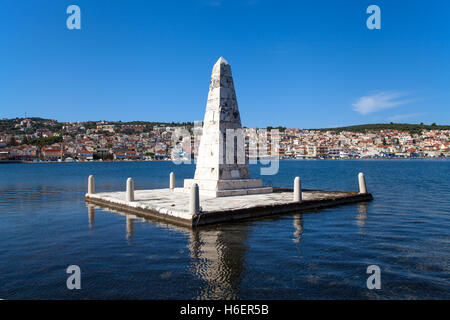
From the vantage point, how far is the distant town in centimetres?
12912

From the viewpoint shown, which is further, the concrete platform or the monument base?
the monument base

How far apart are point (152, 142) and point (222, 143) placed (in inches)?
5427

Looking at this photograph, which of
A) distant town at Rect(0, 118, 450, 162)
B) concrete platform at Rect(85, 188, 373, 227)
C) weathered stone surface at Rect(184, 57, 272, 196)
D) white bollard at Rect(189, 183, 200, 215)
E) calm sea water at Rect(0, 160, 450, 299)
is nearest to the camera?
calm sea water at Rect(0, 160, 450, 299)

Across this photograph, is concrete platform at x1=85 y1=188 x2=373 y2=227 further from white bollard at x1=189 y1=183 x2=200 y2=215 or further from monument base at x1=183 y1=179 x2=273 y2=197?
monument base at x1=183 y1=179 x2=273 y2=197

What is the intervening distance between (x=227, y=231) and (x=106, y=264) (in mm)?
3577

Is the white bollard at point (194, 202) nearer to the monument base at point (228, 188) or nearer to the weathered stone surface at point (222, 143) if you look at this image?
the monument base at point (228, 188)

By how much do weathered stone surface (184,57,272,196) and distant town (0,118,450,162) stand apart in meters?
102

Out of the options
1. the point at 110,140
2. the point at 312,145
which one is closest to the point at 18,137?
the point at 110,140

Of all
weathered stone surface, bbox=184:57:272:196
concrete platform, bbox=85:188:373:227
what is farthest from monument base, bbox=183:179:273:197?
concrete platform, bbox=85:188:373:227

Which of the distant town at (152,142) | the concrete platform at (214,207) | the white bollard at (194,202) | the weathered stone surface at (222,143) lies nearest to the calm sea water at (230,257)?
the concrete platform at (214,207)

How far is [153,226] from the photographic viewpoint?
31.0ft

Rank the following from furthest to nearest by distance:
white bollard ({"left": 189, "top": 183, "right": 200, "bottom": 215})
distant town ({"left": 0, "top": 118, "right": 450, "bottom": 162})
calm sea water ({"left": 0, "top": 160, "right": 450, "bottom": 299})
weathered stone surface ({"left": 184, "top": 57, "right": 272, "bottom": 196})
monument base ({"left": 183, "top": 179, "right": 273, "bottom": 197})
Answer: distant town ({"left": 0, "top": 118, "right": 450, "bottom": 162})
weathered stone surface ({"left": 184, "top": 57, "right": 272, "bottom": 196})
monument base ({"left": 183, "top": 179, "right": 273, "bottom": 197})
white bollard ({"left": 189, "top": 183, "right": 200, "bottom": 215})
calm sea water ({"left": 0, "top": 160, "right": 450, "bottom": 299})

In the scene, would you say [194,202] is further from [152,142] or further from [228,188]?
[152,142]

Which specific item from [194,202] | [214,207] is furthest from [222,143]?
[194,202]
